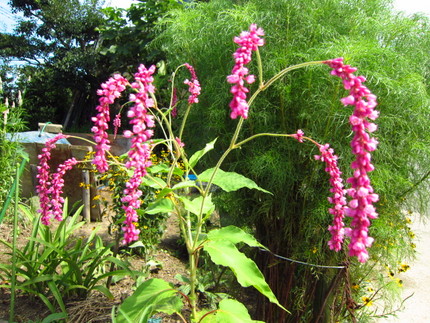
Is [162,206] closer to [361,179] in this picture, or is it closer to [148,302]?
[148,302]

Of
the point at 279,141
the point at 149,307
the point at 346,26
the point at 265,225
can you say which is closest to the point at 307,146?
the point at 279,141

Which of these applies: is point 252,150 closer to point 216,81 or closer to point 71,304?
point 216,81

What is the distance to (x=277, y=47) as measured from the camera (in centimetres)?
190

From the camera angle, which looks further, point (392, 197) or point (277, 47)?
point (392, 197)

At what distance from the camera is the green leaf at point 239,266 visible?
1290 mm

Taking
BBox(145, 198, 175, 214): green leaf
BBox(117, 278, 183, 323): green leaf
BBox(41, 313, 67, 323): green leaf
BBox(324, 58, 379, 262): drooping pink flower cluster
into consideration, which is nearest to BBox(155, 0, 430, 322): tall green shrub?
BBox(145, 198, 175, 214): green leaf

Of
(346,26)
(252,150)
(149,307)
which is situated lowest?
(149,307)

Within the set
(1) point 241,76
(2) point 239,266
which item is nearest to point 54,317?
(2) point 239,266

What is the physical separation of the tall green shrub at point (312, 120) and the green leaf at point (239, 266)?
538 mm

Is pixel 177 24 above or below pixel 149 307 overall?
above

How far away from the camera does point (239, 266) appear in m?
1.34

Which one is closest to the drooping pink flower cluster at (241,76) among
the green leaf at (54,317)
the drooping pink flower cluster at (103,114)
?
the drooping pink flower cluster at (103,114)

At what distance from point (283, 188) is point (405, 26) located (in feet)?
3.56

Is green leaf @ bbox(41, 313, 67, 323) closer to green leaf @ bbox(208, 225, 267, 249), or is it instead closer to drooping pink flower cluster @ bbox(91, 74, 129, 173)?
green leaf @ bbox(208, 225, 267, 249)
